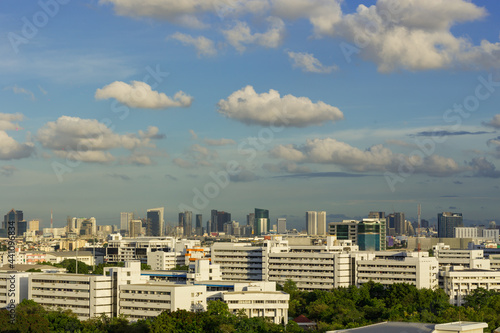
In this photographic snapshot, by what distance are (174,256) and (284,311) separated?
7849cm

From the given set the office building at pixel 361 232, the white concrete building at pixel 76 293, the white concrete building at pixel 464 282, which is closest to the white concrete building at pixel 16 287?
the white concrete building at pixel 76 293

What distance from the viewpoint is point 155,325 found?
224 ft

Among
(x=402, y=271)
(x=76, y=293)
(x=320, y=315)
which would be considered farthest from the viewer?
(x=402, y=271)

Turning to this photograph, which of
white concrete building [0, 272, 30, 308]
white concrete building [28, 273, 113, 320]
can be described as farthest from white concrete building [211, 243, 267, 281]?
white concrete building [28, 273, 113, 320]

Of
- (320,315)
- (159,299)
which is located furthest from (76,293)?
(320,315)

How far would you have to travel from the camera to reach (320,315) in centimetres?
8256

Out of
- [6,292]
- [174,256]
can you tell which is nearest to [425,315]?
[6,292]

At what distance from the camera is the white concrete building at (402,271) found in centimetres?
10756

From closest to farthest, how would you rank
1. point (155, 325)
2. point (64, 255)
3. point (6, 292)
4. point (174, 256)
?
point (155, 325) → point (6, 292) → point (174, 256) → point (64, 255)

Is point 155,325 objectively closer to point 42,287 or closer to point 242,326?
point 242,326

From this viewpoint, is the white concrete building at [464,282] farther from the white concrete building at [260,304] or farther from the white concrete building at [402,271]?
the white concrete building at [260,304]

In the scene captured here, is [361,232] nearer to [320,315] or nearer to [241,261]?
[241,261]

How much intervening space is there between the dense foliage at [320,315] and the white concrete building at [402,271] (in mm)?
7879

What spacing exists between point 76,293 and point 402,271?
4668 cm
